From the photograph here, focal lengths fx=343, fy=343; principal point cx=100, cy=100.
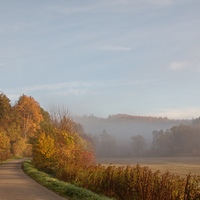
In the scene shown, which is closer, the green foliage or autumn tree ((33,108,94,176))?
the green foliage

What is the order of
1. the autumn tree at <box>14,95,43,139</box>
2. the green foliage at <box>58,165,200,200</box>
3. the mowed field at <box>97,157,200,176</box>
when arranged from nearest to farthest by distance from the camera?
1. the green foliage at <box>58,165,200,200</box>
2. the mowed field at <box>97,157,200,176</box>
3. the autumn tree at <box>14,95,43,139</box>

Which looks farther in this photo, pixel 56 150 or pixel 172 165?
pixel 172 165

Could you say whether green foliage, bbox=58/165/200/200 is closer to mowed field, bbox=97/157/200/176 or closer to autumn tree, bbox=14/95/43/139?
mowed field, bbox=97/157/200/176

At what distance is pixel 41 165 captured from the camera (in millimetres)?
37781

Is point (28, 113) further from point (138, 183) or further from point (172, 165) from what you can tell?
point (138, 183)

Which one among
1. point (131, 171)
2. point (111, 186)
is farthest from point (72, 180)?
point (131, 171)

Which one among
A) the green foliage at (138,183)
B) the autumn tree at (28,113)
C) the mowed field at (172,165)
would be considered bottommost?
the mowed field at (172,165)

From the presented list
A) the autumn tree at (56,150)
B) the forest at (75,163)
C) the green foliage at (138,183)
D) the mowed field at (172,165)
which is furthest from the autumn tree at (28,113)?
the green foliage at (138,183)

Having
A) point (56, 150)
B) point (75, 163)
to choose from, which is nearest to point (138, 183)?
point (75, 163)

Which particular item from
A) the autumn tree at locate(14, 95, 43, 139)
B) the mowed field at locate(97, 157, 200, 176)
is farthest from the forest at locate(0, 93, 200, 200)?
the mowed field at locate(97, 157, 200, 176)

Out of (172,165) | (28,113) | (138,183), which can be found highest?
(28,113)

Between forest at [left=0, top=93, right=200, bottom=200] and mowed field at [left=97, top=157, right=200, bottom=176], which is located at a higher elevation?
forest at [left=0, top=93, right=200, bottom=200]

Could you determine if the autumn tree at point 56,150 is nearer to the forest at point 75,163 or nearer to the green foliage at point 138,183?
the forest at point 75,163

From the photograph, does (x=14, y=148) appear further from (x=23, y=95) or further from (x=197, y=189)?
(x=197, y=189)
